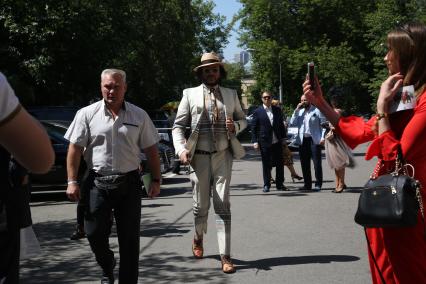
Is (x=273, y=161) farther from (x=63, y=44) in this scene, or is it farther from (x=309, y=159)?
(x=63, y=44)

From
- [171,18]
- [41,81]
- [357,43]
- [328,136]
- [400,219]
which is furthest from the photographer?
[357,43]

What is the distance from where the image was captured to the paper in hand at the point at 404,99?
3201mm

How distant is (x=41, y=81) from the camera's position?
22.1m

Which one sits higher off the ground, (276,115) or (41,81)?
(41,81)

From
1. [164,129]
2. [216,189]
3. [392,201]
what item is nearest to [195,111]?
[216,189]

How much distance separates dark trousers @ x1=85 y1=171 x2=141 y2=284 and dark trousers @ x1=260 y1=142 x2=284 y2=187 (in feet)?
25.4

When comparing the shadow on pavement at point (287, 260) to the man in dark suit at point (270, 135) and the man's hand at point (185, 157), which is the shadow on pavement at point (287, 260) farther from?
the man in dark suit at point (270, 135)

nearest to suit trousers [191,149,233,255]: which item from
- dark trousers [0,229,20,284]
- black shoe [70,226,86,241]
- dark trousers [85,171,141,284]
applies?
dark trousers [85,171,141,284]

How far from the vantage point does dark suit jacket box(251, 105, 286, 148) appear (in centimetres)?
1312

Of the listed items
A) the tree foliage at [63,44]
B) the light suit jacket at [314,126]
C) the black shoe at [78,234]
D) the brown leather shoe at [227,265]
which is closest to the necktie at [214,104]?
the brown leather shoe at [227,265]

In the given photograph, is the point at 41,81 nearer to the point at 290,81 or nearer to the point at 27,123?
the point at 27,123

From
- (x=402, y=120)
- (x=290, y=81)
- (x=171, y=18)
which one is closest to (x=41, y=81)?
(x=171, y=18)

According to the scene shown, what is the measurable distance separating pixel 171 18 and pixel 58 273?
30.5 m

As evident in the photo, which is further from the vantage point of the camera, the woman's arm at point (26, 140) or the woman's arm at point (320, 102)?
the woman's arm at point (320, 102)
